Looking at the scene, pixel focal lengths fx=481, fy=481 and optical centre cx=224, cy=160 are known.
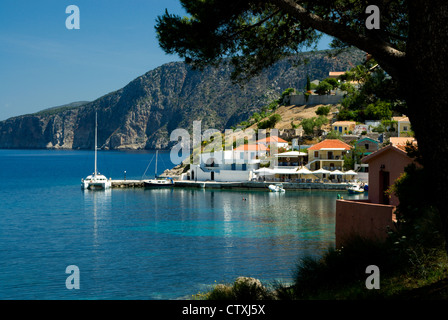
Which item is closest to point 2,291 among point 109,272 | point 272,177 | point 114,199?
point 109,272

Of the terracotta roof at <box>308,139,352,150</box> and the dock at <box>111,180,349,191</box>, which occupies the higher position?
the terracotta roof at <box>308,139,352,150</box>

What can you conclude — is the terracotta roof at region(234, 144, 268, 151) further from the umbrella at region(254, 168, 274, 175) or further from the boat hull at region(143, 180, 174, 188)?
the boat hull at region(143, 180, 174, 188)

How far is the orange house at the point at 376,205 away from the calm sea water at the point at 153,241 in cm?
272

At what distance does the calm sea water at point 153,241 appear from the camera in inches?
841

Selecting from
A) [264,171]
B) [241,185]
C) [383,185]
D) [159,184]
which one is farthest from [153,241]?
[159,184]

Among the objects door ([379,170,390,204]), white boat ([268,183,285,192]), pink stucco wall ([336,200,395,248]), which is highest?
door ([379,170,390,204])

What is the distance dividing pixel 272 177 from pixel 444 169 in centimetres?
6470

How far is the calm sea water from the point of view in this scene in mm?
21359

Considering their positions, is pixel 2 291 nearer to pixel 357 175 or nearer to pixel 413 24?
pixel 413 24

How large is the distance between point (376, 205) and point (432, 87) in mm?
9090

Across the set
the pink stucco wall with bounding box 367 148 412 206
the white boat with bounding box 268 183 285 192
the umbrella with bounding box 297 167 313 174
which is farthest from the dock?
the pink stucco wall with bounding box 367 148 412 206

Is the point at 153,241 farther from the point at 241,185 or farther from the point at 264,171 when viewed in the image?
the point at 264,171

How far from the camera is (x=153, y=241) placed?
3206cm

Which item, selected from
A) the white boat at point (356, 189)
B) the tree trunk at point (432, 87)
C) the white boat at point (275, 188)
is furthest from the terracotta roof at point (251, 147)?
the tree trunk at point (432, 87)
